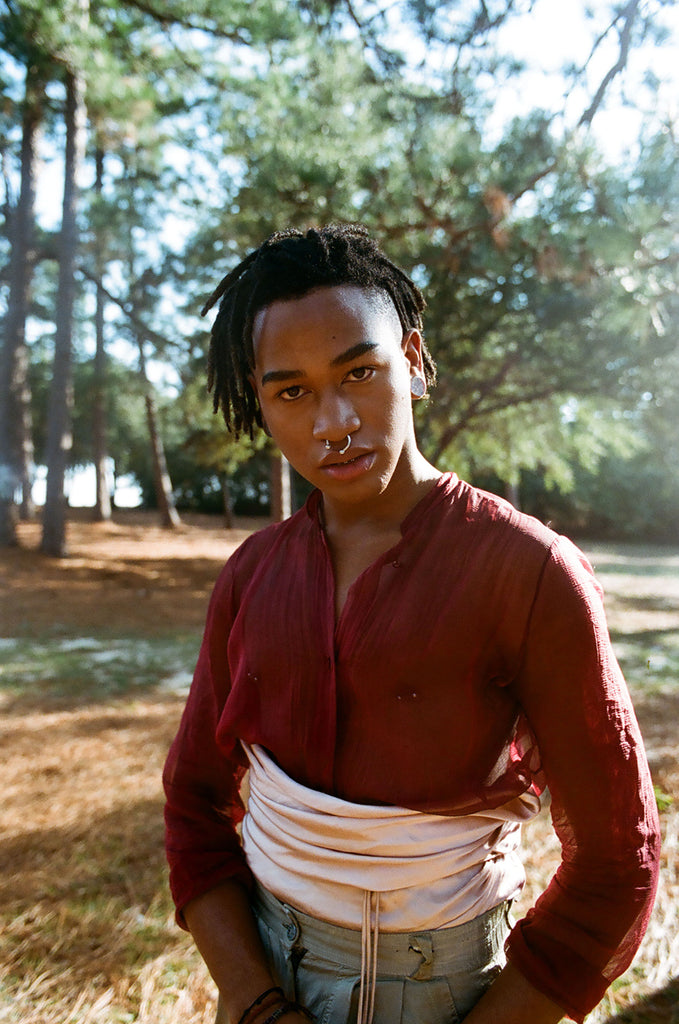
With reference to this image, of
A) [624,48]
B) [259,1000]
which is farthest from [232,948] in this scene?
[624,48]

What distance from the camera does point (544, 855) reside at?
2.84 metres

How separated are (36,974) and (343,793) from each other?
1.74 meters

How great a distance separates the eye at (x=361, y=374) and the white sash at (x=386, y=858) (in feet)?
1.93

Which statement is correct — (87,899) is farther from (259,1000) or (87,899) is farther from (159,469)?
(159,469)

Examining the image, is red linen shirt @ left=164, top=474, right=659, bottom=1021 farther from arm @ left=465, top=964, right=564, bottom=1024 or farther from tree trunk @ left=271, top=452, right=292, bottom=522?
tree trunk @ left=271, top=452, right=292, bottom=522

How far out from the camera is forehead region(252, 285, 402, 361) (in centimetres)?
110

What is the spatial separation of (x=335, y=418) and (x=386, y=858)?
612mm

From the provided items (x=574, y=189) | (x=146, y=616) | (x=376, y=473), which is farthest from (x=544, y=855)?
(x=146, y=616)

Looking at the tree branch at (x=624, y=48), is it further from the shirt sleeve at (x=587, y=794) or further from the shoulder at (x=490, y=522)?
the shirt sleeve at (x=587, y=794)

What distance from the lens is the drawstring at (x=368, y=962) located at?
1002mm

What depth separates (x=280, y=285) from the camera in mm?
1145

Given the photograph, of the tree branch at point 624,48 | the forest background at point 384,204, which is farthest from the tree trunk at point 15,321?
the tree branch at point 624,48

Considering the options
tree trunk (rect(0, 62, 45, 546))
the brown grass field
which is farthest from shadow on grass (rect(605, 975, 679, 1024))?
tree trunk (rect(0, 62, 45, 546))

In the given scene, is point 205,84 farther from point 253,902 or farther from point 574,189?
point 253,902
